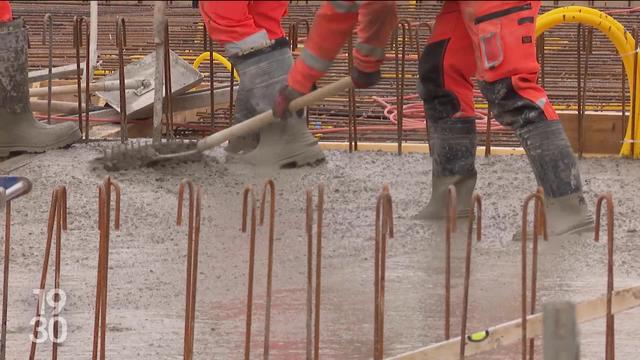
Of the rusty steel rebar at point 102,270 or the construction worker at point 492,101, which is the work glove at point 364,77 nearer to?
the construction worker at point 492,101

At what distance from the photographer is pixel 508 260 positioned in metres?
5.66

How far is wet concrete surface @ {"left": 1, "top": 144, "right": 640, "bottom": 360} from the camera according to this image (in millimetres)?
4805

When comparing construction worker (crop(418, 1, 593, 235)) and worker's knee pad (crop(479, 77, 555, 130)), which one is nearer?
construction worker (crop(418, 1, 593, 235))

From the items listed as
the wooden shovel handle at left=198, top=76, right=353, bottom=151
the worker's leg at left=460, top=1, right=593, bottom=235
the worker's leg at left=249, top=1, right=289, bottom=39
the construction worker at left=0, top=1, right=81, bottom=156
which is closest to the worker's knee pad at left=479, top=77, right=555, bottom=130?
Result: the worker's leg at left=460, top=1, right=593, bottom=235

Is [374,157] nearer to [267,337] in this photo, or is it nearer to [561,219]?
[561,219]

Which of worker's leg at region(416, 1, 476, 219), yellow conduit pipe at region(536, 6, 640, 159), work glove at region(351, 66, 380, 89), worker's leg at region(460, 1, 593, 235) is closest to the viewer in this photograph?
worker's leg at region(460, 1, 593, 235)

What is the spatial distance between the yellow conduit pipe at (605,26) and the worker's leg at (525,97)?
1.43m

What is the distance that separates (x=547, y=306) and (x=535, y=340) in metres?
1.03

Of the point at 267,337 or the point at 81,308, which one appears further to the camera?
the point at 81,308

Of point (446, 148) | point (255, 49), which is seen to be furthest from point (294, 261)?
point (255, 49)

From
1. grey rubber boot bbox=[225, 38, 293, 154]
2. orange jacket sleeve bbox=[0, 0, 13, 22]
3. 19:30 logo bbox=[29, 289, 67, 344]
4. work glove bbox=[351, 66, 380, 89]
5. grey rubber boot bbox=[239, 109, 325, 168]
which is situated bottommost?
grey rubber boot bbox=[239, 109, 325, 168]

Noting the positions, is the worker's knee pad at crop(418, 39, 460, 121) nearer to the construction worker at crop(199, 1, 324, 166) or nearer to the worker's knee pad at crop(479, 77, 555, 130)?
the worker's knee pad at crop(479, 77, 555, 130)

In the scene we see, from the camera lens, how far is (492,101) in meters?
5.86

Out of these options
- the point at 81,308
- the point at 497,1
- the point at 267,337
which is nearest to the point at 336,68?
the point at 497,1
